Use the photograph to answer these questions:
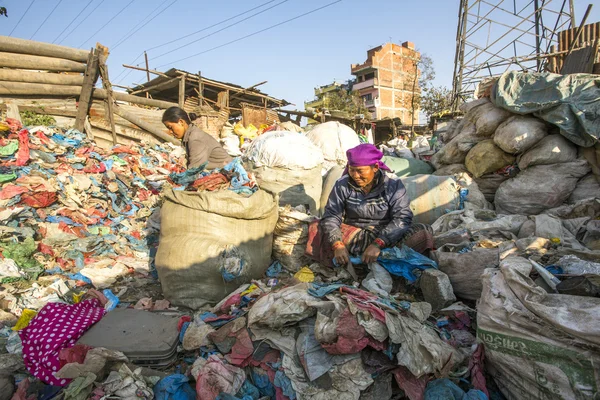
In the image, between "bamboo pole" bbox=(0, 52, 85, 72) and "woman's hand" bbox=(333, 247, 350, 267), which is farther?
"bamboo pole" bbox=(0, 52, 85, 72)

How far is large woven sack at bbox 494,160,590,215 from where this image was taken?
136 inches

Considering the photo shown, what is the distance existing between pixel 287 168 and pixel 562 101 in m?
2.94

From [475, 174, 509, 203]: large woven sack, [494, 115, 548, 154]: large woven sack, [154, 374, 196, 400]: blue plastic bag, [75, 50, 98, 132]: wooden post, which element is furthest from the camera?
[75, 50, 98, 132]: wooden post

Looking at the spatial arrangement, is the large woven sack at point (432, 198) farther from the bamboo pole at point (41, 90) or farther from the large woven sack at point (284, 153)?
the bamboo pole at point (41, 90)

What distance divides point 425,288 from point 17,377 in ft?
8.04

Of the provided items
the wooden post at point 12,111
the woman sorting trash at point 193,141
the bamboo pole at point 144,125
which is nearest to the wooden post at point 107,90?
the bamboo pole at point 144,125

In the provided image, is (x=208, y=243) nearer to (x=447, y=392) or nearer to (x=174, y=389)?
(x=174, y=389)

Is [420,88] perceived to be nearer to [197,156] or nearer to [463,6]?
[463,6]

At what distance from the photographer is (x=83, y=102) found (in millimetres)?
5965

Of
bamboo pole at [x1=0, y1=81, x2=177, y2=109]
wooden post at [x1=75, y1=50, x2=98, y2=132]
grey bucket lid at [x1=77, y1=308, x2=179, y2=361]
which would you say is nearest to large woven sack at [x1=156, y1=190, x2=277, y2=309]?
grey bucket lid at [x1=77, y1=308, x2=179, y2=361]

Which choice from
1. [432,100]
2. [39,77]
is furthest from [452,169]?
[432,100]

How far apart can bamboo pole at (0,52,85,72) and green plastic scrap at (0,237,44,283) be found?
12.9ft

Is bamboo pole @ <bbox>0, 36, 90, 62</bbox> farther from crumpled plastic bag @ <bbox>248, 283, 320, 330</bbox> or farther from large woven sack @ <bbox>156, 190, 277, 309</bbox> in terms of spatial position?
crumpled plastic bag @ <bbox>248, 283, 320, 330</bbox>

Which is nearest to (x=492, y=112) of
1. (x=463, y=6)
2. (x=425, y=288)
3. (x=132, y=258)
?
(x=425, y=288)
